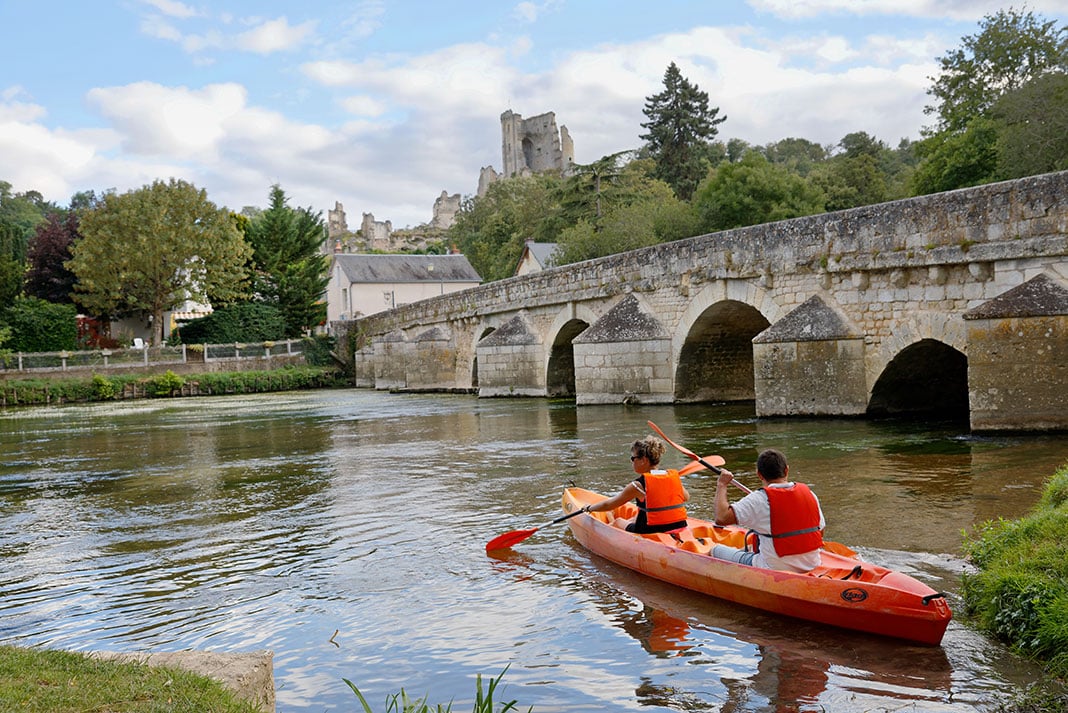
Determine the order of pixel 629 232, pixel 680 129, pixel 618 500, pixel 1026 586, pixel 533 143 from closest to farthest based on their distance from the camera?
pixel 1026 586 → pixel 618 500 → pixel 629 232 → pixel 680 129 → pixel 533 143

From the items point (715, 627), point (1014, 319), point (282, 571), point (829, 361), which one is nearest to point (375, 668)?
point (715, 627)

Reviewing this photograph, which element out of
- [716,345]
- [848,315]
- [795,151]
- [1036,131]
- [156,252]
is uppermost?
[795,151]

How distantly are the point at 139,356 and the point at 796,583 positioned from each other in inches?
1360

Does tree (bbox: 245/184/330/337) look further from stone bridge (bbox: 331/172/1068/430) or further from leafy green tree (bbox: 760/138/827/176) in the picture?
leafy green tree (bbox: 760/138/827/176)

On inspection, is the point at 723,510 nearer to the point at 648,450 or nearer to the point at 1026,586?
the point at 648,450

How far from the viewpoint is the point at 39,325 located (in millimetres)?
37844

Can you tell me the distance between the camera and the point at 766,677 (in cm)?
431

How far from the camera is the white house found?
5462 cm

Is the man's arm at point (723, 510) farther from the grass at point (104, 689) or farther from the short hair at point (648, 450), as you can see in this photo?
the grass at point (104, 689)

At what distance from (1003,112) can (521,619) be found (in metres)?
31.7

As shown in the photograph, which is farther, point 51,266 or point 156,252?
point 51,266

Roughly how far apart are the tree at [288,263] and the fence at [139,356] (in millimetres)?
Answer: 4657

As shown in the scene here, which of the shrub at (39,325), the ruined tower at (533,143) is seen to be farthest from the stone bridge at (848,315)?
the ruined tower at (533,143)

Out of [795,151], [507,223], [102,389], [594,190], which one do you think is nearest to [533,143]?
[795,151]
